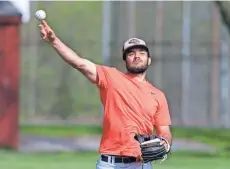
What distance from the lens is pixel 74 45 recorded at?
31.8 meters

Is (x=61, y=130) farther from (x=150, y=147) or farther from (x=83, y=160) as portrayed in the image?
(x=150, y=147)

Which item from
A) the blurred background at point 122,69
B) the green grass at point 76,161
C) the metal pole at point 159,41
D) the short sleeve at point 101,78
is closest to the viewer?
the short sleeve at point 101,78

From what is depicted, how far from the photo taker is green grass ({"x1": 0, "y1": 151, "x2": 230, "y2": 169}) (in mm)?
14438

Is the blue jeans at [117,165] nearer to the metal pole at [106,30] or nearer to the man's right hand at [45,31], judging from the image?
the man's right hand at [45,31]

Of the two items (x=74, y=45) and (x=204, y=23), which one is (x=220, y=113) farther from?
(x=74, y=45)

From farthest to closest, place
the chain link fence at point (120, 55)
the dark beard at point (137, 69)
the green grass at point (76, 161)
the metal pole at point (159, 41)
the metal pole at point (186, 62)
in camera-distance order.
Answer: the metal pole at point (159, 41)
the metal pole at point (186, 62)
the chain link fence at point (120, 55)
the green grass at point (76, 161)
the dark beard at point (137, 69)

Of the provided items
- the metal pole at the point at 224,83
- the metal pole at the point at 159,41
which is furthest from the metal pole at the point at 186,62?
the metal pole at the point at 224,83

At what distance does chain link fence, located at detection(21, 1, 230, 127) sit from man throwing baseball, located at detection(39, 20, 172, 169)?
22456 millimetres

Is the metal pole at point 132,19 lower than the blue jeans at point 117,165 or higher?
higher

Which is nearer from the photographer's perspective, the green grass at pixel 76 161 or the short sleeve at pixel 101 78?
the short sleeve at pixel 101 78

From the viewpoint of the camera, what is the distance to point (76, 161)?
1553cm

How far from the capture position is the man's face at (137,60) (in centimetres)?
560

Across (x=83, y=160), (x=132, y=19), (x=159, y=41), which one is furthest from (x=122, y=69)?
(x=83, y=160)

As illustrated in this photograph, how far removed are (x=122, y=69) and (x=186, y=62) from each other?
8.35 ft
